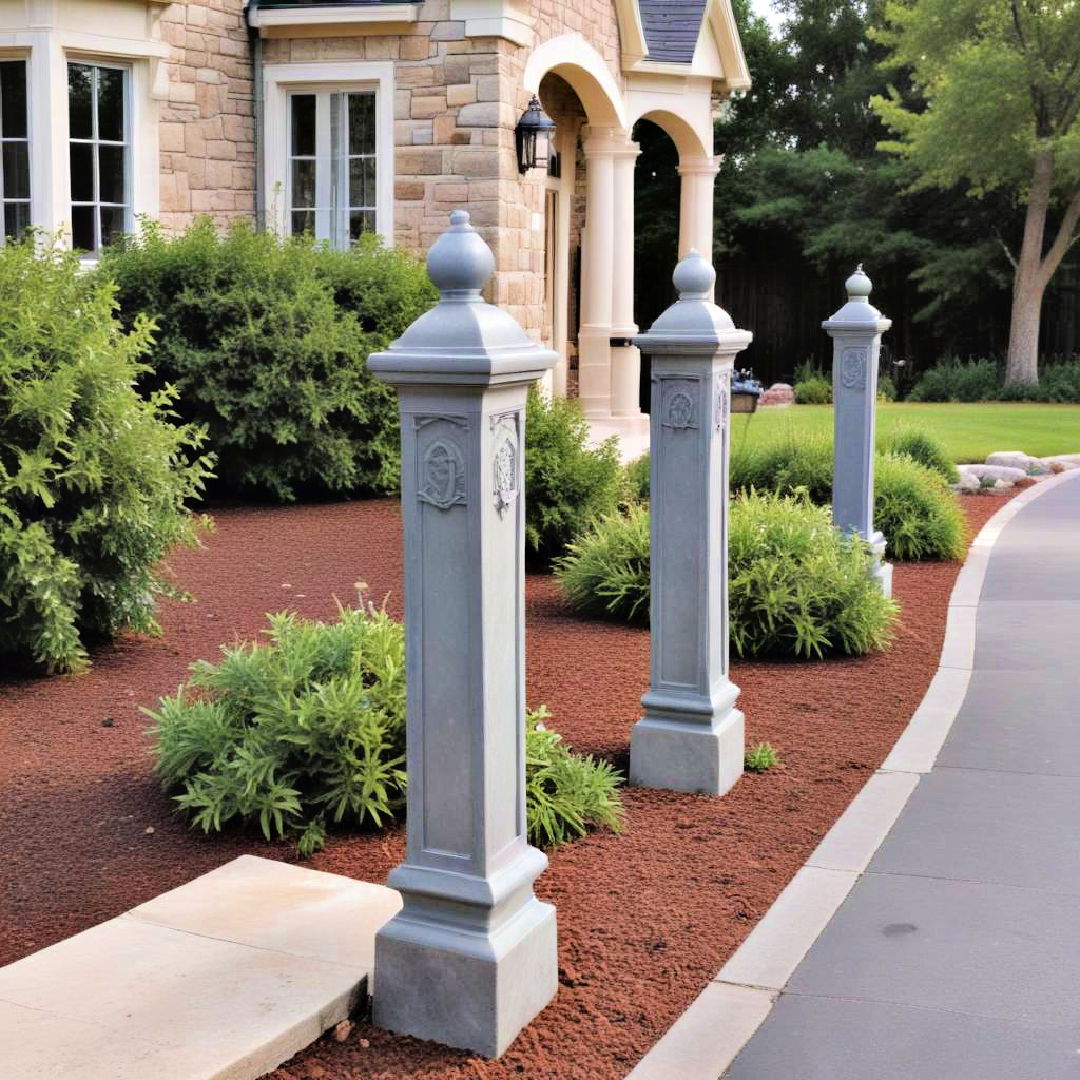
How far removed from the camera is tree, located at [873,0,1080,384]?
25.9 m

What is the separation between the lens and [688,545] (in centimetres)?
518

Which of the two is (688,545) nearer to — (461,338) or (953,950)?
(953,950)

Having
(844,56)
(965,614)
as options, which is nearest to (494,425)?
(965,614)

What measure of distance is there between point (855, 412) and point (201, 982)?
19.1 ft

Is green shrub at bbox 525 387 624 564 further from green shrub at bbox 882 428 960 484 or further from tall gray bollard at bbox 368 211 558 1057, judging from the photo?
tall gray bollard at bbox 368 211 558 1057

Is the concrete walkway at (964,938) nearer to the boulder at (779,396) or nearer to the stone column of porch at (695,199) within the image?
the stone column of porch at (695,199)

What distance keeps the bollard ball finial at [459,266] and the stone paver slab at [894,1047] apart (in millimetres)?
1840

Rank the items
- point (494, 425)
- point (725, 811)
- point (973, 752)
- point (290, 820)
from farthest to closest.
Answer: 1. point (973, 752)
2. point (725, 811)
3. point (290, 820)
4. point (494, 425)

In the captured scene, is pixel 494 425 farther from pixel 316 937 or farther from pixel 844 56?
pixel 844 56

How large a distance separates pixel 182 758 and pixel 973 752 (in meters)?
3.00

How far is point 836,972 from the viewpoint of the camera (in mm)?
3854

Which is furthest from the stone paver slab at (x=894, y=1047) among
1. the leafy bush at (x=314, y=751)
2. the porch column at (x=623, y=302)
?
the porch column at (x=623, y=302)

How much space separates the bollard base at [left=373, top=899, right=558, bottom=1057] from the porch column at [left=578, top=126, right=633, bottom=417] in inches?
537

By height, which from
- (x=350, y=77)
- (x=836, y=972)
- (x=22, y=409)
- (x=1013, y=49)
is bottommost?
(x=836, y=972)
